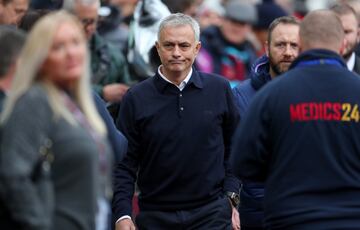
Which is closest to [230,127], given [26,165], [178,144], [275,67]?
[178,144]

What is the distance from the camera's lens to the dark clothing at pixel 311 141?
7.64 metres

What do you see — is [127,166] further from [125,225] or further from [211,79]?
[211,79]

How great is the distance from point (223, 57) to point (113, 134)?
23.2 feet

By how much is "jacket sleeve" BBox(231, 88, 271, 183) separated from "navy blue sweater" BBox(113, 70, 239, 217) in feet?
3.92

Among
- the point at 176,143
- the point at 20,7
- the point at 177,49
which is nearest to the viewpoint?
the point at 176,143

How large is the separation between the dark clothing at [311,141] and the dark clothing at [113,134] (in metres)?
1.05

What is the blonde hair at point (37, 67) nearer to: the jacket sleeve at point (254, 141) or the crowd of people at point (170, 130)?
the crowd of people at point (170, 130)

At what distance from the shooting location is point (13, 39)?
22.5 feet

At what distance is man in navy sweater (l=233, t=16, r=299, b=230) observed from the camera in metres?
9.50

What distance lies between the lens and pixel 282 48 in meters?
9.80

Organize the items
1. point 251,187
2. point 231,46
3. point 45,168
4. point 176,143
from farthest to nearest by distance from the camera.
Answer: point 231,46 → point 251,187 → point 176,143 → point 45,168

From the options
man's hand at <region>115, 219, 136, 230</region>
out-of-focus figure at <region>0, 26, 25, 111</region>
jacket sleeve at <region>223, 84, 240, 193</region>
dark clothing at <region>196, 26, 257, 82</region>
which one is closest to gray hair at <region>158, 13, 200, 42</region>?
jacket sleeve at <region>223, 84, 240, 193</region>

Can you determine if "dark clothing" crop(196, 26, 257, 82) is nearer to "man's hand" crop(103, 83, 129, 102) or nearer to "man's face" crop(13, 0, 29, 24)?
"man's hand" crop(103, 83, 129, 102)

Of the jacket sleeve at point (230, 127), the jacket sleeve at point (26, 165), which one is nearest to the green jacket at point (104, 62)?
the jacket sleeve at point (230, 127)
